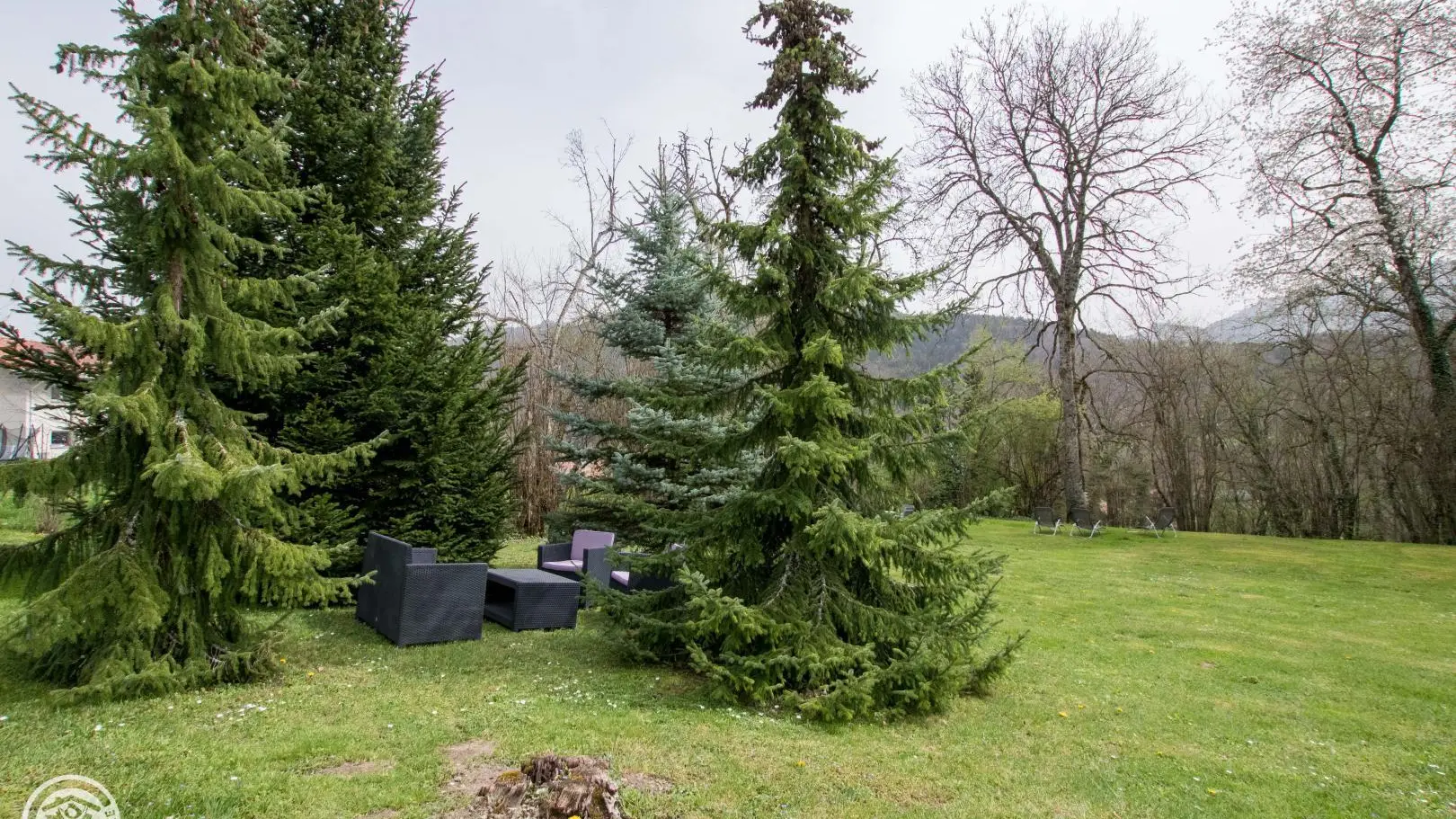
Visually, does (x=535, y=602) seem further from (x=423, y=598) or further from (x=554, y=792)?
(x=554, y=792)

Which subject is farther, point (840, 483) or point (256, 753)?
point (840, 483)

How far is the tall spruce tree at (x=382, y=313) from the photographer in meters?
7.93

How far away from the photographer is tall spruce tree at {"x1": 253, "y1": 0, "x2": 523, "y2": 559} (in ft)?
26.0

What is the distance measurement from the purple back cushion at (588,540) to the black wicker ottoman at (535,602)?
2.13m

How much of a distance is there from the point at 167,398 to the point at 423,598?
8.20ft

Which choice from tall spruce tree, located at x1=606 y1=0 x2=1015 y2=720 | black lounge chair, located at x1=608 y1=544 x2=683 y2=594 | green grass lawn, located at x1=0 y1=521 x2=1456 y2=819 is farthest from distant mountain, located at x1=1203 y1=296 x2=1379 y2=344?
black lounge chair, located at x1=608 y1=544 x2=683 y2=594

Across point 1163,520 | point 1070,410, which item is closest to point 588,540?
point 1070,410

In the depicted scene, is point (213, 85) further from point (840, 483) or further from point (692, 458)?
point (840, 483)

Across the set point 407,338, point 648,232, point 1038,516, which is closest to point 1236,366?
point 1038,516

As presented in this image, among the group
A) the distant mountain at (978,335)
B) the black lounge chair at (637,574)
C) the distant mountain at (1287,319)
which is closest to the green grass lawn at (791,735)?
the black lounge chair at (637,574)

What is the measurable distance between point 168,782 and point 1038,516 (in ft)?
68.8

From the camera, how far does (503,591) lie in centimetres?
758

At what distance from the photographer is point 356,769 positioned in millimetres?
3531

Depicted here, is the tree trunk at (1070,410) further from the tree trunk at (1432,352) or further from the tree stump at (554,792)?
the tree stump at (554,792)
